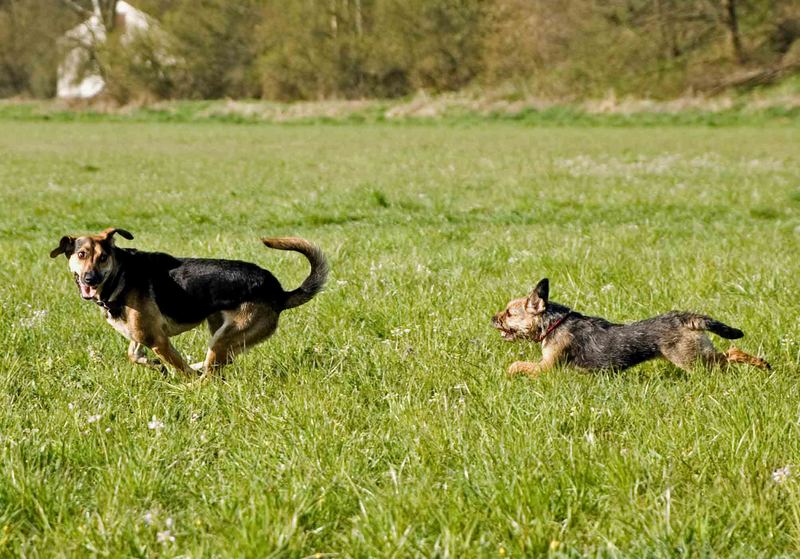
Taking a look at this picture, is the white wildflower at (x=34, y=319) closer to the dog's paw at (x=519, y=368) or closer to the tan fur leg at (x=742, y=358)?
the dog's paw at (x=519, y=368)

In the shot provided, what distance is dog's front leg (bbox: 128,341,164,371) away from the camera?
4.68m

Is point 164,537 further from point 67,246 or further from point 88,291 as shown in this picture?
point 67,246

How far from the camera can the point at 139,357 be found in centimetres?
477

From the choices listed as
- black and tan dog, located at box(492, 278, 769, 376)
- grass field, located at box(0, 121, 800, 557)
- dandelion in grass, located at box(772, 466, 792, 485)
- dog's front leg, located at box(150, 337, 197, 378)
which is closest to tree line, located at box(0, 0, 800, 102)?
grass field, located at box(0, 121, 800, 557)

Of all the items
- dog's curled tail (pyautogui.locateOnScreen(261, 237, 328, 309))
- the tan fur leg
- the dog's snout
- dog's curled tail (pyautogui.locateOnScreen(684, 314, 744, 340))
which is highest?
the dog's snout

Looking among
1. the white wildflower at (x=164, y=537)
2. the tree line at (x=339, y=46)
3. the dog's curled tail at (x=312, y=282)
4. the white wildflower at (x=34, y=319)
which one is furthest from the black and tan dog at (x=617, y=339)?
the tree line at (x=339, y=46)

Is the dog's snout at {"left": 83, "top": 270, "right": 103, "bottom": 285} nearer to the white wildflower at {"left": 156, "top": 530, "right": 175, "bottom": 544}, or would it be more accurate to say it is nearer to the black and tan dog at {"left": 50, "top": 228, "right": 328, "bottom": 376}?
the black and tan dog at {"left": 50, "top": 228, "right": 328, "bottom": 376}

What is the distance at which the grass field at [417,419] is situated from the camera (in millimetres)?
2619

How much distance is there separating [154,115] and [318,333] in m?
49.1

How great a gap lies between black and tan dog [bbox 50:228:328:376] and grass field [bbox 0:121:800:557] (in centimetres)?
20

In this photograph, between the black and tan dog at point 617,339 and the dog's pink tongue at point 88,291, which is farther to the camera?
the dog's pink tongue at point 88,291

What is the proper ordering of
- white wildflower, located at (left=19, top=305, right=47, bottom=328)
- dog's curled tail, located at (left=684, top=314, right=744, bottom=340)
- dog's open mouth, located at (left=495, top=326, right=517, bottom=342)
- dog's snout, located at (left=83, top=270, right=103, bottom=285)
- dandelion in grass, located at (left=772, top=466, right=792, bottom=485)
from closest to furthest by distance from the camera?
dandelion in grass, located at (left=772, top=466, right=792, bottom=485)
dog's curled tail, located at (left=684, top=314, right=744, bottom=340)
dog's snout, located at (left=83, top=270, right=103, bottom=285)
dog's open mouth, located at (left=495, top=326, right=517, bottom=342)
white wildflower, located at (left=19, top=305, right=47, bottom=328)

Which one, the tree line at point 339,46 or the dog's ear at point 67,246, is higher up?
the tree line at point 339,46

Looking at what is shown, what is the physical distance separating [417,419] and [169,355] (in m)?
1.84
